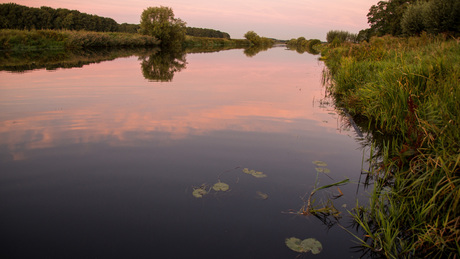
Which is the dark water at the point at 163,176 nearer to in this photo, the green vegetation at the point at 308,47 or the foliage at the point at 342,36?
the green vegetation at the point at 308,47

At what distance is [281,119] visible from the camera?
7.40 meters

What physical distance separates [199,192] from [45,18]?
263 ft

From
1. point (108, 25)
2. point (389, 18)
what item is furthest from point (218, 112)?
point (108, 25)

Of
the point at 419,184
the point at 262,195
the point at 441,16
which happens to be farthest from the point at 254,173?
the point at 441,16

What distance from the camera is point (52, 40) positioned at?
1208 inches

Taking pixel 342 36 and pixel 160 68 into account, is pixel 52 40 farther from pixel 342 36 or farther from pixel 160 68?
pixel 342 36

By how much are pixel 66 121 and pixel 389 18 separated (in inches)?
2348

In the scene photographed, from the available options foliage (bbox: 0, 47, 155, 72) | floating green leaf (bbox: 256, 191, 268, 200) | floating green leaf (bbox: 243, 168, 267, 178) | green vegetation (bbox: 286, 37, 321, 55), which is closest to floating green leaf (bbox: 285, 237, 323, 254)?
floating green leaf (bbox: 256, 191, 268, 200)

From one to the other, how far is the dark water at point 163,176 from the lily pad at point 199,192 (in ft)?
0.29

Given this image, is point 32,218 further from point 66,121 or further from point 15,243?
point 66,121

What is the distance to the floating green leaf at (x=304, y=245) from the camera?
9.37 ft

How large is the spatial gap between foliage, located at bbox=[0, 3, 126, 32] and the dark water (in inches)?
2367

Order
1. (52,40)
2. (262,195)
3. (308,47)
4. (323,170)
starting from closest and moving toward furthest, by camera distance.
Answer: (262,195), (323,170), (52,40), (308,47)

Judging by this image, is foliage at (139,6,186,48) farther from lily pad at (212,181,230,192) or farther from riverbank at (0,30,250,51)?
lily pad at (212,181,230,192)
